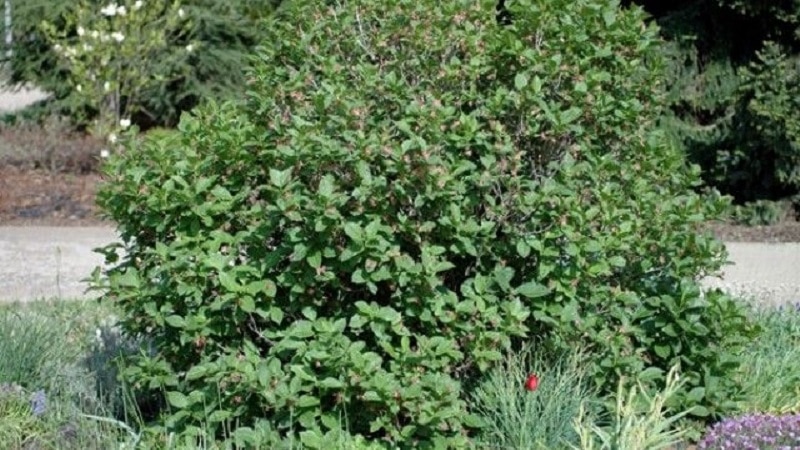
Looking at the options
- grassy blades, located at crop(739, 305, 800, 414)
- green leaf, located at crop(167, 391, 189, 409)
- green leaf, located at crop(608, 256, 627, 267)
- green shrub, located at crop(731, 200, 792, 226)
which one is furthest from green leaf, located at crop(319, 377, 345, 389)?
green shrub, located at crop(731, 200, 792, 226)

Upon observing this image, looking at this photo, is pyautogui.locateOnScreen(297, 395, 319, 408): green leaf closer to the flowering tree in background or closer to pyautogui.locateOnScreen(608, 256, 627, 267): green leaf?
pyautogui.locateOnScreen(608, 256, 627, 267): green leaf

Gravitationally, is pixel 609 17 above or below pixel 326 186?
above

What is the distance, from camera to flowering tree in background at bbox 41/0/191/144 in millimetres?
12570

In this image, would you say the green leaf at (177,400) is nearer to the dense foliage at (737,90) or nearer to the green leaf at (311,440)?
the green leaf at (311,440)

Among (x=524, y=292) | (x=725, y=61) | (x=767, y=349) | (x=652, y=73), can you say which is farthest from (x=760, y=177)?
(x=524, y=292)

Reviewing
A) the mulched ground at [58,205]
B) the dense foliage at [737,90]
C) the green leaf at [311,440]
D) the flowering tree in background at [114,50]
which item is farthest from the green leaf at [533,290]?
the flowering tree in background at [114,50]

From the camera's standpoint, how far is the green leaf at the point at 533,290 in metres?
4.21

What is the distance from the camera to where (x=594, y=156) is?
14.8 ft

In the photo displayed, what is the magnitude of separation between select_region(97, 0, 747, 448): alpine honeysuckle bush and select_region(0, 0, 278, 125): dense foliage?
1023 cm

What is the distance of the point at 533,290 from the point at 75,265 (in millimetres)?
5152

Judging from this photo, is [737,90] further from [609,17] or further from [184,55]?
[184,55]

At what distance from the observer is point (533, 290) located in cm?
422

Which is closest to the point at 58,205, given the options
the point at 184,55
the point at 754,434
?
the point at 184,55

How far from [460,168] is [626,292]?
75cm
